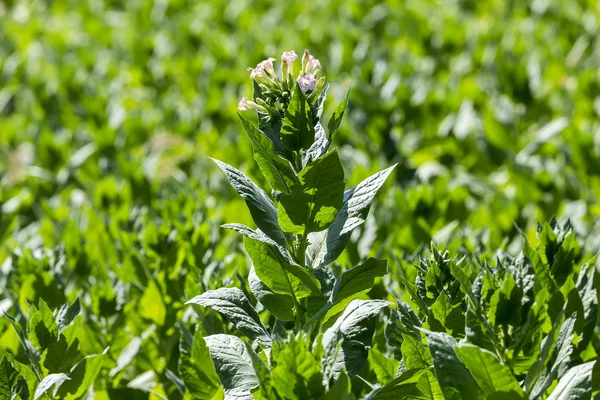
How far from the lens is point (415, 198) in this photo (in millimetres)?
3426

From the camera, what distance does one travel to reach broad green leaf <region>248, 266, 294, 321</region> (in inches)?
82.3

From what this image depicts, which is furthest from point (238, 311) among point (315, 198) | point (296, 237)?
point (315, 198)

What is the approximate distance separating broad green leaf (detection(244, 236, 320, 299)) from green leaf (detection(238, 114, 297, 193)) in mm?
148

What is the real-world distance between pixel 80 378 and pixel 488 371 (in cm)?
108

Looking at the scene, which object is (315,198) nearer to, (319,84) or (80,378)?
(319,84)

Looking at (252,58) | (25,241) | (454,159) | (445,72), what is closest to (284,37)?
(252,58)

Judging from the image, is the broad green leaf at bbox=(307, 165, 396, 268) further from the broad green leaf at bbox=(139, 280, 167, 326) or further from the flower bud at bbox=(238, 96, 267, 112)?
the broad green leaf at bbox=(139, 280, 167, 326)

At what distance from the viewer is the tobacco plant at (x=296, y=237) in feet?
6.42

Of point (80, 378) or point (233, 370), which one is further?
point (80, 378)

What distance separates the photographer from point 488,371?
1758mm

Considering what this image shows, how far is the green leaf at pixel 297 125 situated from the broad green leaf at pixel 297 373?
1.60ft

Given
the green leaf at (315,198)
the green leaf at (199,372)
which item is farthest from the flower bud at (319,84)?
the green leaf at (199,372)

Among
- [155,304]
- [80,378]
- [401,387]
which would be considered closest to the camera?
[401,387]

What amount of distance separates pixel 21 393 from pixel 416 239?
1700 mm
